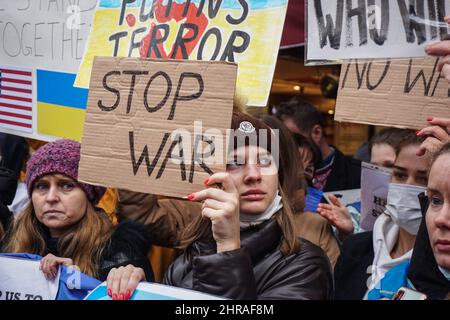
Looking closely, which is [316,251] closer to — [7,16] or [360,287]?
[360,287]

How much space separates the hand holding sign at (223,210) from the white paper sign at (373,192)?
3.49ft

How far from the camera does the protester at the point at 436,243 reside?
1755mm

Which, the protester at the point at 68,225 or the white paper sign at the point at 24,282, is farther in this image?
the protester at the point at 68,225

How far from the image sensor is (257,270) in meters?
2.16

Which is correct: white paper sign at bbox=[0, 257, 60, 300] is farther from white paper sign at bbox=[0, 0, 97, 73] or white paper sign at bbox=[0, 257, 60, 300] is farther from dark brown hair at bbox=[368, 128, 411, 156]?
dark brown hair at bbox=[368, 128, 411, 156]

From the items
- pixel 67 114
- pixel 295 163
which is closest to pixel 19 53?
pixel 67 114

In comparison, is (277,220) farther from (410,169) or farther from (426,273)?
(410,169)

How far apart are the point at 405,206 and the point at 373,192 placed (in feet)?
1.02

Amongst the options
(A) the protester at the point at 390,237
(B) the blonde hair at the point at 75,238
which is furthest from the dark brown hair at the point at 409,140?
(B) the blonde hair at the point at 75,238

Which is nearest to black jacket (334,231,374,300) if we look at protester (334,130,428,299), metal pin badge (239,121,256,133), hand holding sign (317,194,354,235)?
protester (334,130,428,299)

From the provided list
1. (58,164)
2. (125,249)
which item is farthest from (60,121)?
(125,249)

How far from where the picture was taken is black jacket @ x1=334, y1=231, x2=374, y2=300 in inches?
102

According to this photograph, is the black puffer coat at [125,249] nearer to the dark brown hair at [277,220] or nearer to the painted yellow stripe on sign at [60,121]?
the dark brown hair at [277,220]

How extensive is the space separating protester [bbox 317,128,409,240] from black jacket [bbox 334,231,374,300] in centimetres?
32
